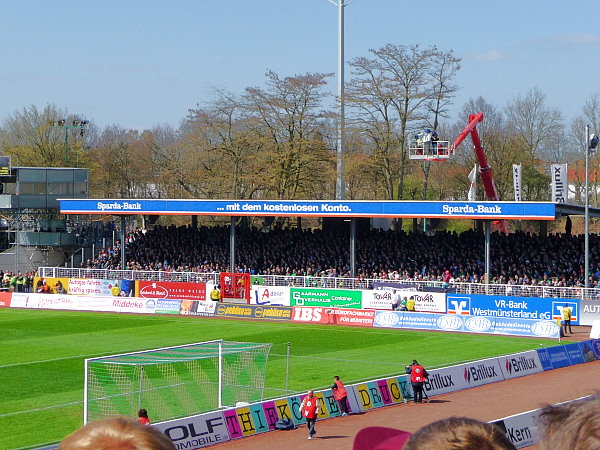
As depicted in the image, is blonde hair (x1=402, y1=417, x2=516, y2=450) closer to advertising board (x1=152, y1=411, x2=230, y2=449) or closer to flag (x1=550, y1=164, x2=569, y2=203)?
advertising board (x1=152, y1=411, x2=230, y2=449)

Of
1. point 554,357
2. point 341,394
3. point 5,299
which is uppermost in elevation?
point 5,299

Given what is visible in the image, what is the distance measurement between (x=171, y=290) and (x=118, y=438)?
52396 mm

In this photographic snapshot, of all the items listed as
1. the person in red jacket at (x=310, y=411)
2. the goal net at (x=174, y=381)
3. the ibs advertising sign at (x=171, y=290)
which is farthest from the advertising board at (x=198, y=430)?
the ibs advertising sign at (x=171, y=290)

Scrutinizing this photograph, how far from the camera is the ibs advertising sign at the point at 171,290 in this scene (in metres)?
53.5

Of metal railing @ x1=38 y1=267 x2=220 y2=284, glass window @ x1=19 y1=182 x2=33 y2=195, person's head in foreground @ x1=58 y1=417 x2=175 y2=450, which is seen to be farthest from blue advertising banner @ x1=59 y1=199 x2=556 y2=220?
person's head in foreground @ x1=58 y1=417 x2=175 y2=450

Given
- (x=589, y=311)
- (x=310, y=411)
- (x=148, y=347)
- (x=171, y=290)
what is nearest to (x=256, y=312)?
(x=171, y=290)

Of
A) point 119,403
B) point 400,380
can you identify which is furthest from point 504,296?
point 119,403

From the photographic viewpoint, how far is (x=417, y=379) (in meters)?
25.6

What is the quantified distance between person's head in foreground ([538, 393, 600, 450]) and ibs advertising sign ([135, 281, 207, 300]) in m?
51.0

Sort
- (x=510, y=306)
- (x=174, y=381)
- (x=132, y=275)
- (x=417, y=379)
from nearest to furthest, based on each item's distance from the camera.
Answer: (x=417, y=379) → (x=174, y=381) → (x=510, y=306) → (x=132, y=275)

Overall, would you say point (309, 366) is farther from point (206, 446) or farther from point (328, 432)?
point (206, 446)

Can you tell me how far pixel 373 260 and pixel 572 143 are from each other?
3592 centimetres

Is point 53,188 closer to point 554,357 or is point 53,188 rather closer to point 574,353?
point 574,353

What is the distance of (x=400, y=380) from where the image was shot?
86.6 feet
